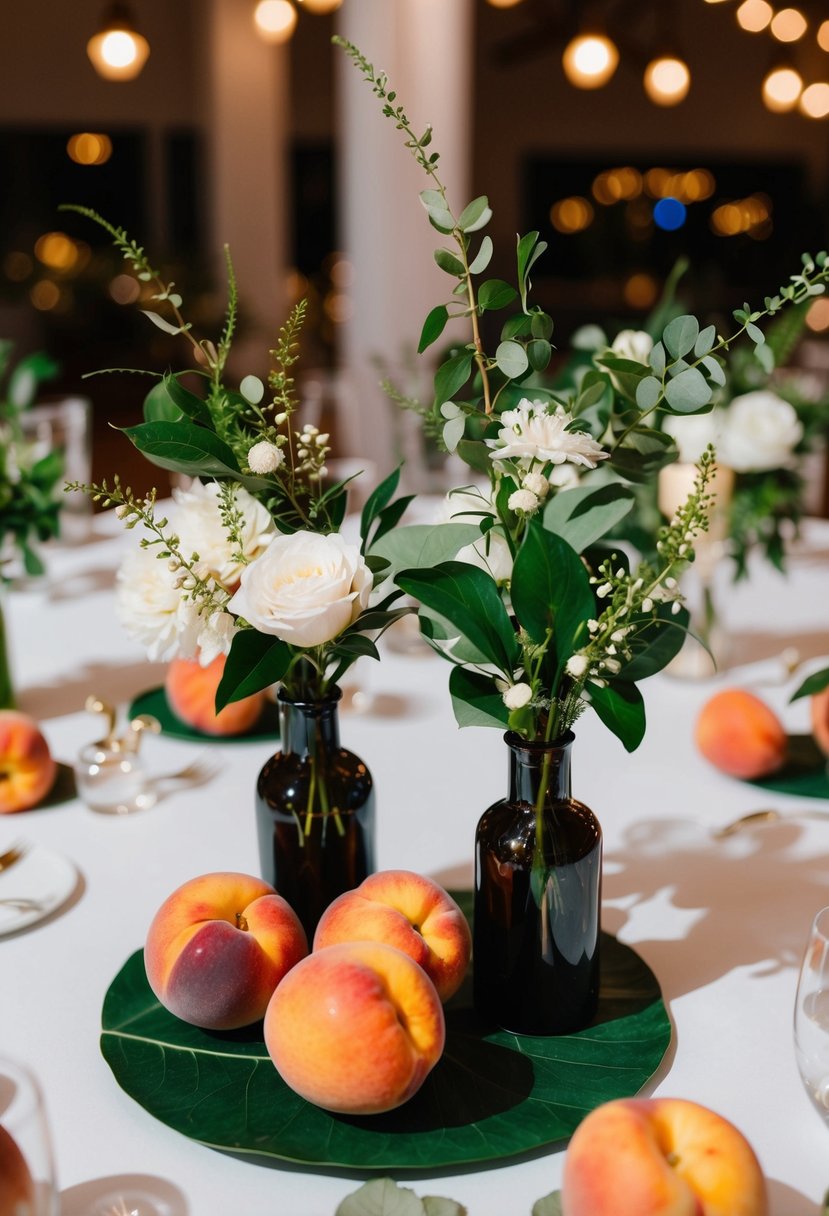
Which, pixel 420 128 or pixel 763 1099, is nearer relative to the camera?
pixel 763 1099

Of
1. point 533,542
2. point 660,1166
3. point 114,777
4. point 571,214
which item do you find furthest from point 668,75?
Result: point 571,214

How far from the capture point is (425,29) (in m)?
4.12

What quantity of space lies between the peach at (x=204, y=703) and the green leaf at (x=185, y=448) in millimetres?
584

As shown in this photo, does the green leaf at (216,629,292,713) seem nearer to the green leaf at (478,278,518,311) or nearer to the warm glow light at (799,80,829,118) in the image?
the green leaf at (478,278,518,311)

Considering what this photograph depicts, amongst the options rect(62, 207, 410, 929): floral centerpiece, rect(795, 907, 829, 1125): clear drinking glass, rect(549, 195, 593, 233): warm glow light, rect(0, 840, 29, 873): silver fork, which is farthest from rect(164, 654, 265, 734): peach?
rect(549, 195, 593, 233): warm glow light

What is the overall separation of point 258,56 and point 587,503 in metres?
8.12

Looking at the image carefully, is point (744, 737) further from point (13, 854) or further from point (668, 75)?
point (668, 75)

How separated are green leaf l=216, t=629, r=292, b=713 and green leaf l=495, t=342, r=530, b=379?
0.75 feet

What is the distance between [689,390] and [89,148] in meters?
11.4

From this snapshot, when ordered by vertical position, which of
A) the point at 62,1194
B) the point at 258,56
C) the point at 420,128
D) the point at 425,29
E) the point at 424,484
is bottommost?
the point at 62,1194

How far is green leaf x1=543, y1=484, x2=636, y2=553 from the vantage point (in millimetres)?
789

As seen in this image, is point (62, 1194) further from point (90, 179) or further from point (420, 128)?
point (90, 179)

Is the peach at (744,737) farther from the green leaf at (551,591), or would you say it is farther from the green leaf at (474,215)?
the green leaf at (474,215)

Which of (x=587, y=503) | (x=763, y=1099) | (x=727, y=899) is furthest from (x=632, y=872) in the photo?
(x=587, y=503)
